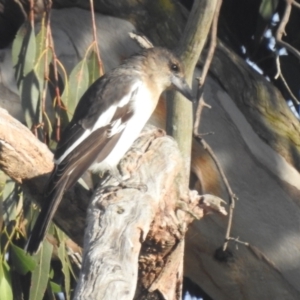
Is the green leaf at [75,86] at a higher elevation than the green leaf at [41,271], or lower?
higher

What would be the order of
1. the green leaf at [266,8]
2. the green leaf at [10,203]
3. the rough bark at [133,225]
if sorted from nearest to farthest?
the rough bark at [133,225], the green leaf at [10,203], the green leaf at [266,8]

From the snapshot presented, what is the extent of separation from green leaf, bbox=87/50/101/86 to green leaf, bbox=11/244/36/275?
0.63m

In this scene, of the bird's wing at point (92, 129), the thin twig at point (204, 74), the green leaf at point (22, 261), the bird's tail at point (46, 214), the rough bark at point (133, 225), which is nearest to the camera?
the rough bark at point (133, 225)

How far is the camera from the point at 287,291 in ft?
11.2

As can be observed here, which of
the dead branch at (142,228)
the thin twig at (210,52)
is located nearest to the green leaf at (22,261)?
the dead branch at (142,228)

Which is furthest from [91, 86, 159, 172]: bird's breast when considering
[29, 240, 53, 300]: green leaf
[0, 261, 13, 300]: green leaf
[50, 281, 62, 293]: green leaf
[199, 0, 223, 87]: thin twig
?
[50, 281, 62, 293]: green leaf

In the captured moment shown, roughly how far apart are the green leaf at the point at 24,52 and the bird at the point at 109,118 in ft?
0.79

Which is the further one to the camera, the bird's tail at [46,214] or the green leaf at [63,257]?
the green leaf at [63,257]

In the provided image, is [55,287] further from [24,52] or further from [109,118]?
[24,52]

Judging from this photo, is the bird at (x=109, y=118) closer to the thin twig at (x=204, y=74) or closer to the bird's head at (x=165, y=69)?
the bird's head at (x=165, y=69)

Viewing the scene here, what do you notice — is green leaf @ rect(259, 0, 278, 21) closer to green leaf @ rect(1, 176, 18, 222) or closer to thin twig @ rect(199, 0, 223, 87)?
thin twig @ rect(199, 0, 223, 87)

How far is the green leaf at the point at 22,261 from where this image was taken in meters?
3.23

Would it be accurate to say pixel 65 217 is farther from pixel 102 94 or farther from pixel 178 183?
pixel 102 94

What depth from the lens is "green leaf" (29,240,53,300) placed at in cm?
332
